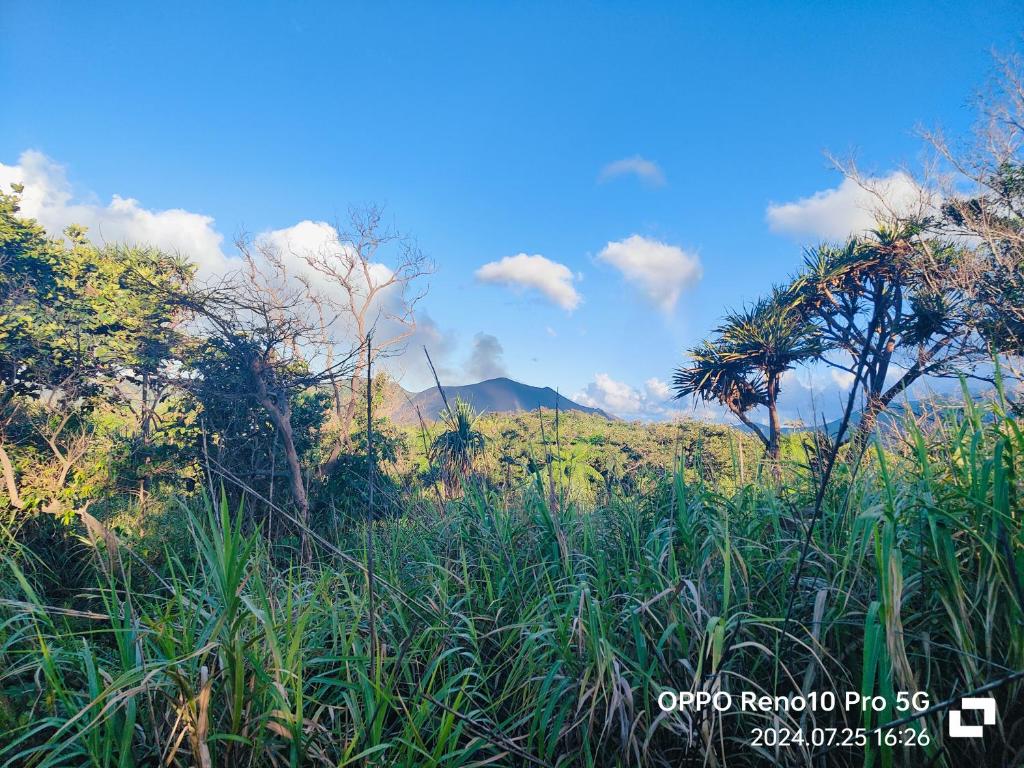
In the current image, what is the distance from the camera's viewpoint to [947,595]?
1.45 metres

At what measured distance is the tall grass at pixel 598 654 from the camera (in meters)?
1.28

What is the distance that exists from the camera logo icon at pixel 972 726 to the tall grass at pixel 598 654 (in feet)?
0.09

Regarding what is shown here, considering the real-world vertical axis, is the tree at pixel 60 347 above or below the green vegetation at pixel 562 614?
above

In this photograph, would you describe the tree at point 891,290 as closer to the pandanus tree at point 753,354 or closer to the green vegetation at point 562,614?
the pandanus tree at point 753,354

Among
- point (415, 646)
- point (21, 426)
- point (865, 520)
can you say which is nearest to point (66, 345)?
point (21, 426)

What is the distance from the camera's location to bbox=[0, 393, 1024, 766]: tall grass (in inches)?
50.3

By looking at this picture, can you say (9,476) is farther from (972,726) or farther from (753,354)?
(753,354)

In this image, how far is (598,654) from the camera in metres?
1.50

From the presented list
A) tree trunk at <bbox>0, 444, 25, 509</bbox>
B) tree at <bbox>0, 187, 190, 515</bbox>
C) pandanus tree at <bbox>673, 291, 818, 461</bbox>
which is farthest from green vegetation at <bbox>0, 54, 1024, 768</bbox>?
pandanus tree at <bbox>673, 291, 818, 461</bbox>

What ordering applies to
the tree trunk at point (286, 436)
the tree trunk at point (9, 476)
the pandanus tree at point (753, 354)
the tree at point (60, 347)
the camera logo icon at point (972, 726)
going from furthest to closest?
the pandanus tree at point (753, 354) → the tree trunk at point (286, 436) → the tree at point (60, 347) → the tree trunk at point (9, 476) → the camera logo icon at point (972, 726)

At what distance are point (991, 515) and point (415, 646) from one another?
6.15 feet

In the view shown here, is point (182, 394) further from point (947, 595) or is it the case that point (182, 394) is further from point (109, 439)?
point (947, 595)

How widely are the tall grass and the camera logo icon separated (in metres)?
0.03

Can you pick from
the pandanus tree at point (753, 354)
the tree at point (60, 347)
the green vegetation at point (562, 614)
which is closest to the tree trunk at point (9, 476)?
the green vegetation at point (562, 614)
